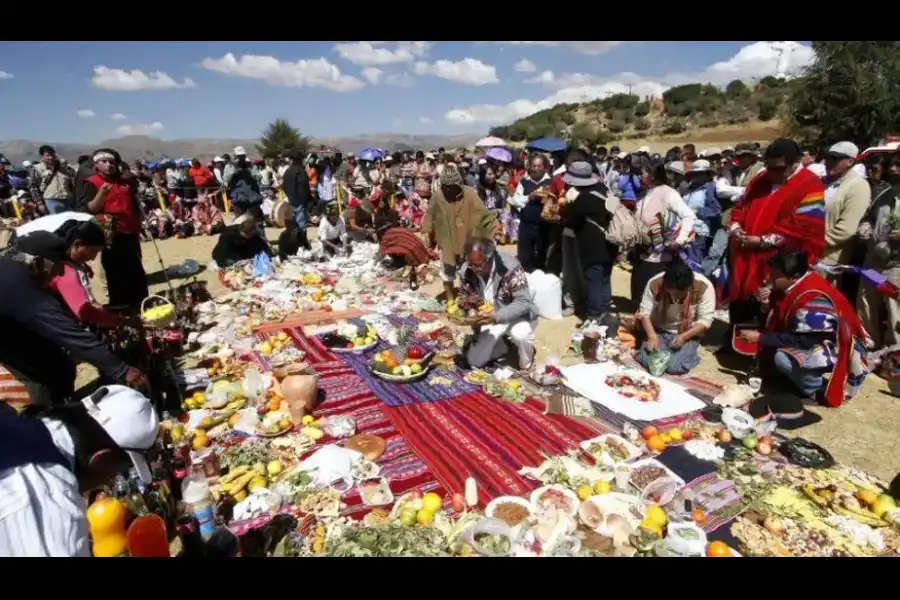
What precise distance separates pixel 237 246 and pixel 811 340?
942 cm

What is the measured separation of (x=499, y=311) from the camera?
5531 mm

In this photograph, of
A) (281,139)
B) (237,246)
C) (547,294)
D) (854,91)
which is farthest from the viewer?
(281,139)

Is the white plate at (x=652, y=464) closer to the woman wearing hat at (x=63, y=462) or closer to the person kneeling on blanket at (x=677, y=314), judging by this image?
the person kneeling on blanket at (x=677, y=314)

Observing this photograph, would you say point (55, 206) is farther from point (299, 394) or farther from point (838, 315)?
point (838, 315)

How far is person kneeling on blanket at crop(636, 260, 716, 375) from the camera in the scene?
541cm

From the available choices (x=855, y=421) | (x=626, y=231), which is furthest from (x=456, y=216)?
(x=855, y=421)

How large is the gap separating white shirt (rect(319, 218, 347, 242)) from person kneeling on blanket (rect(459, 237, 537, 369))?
219 inches

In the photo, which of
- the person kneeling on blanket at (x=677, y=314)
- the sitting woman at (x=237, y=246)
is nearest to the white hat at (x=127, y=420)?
the person kneeling on blanket at (x=677, y=314)

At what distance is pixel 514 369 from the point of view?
564cm

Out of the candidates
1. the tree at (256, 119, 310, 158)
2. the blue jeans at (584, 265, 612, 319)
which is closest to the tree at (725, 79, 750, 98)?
the tree at (256, 119, 310, 158)

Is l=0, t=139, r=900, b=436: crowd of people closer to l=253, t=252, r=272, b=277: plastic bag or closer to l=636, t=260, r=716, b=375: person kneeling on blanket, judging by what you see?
l=636, t=260, r=716, b=375: person kneeling on blanket

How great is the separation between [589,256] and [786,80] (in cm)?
5838
